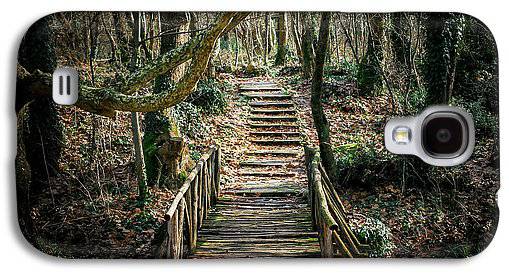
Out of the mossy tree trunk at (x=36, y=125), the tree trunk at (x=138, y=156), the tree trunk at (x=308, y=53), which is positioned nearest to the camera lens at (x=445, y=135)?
the tree trunk at (x=308, y=53)

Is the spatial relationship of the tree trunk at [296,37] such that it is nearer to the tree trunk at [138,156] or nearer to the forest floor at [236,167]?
the forest floor at [236,167]

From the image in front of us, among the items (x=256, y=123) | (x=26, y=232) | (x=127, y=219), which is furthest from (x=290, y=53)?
(x=26, y=232)

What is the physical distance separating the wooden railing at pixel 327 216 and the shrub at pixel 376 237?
28 mm

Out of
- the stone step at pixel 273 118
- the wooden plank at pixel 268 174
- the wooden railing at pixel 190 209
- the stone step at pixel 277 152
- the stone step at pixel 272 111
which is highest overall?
the stone step at pixel 272 111

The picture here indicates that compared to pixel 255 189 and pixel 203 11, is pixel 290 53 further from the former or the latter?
pixel 255 189

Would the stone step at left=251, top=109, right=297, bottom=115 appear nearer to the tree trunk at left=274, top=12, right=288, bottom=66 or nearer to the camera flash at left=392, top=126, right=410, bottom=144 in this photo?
the tree trunk at left=274, top=12, right=288, bottom=66

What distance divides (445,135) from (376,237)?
1.56ft

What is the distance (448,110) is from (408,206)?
1.31ft

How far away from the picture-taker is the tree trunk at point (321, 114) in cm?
240

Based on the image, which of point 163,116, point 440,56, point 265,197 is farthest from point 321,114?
point 163,116

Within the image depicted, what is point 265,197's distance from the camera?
8.02ft

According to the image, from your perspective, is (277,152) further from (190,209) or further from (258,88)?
(190,209)

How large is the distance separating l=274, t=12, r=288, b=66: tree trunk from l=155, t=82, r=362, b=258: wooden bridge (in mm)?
105

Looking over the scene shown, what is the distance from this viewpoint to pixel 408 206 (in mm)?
2410
